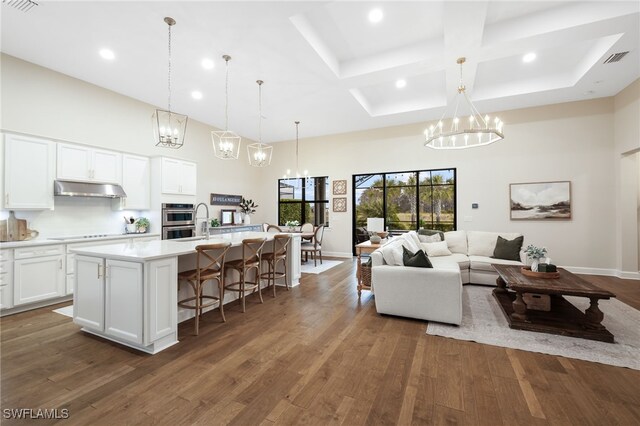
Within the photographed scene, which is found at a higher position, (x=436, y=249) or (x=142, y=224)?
(x=142, y=224)

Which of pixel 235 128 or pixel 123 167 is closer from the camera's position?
pixel 123 167

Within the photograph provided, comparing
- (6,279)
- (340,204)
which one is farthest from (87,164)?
(340,204)

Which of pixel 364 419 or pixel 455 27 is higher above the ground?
pixel 455 27

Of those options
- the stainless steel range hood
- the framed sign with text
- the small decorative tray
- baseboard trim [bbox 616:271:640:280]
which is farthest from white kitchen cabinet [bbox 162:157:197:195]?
baseboard trim [bbox 616:271:640:280]

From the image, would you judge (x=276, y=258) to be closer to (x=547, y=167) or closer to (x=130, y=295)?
(x=130, y=295)

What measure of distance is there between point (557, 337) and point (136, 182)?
691 centimetres

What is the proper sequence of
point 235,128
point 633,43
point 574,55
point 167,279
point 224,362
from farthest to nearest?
point 235,128 → point 574,55 → point 633,43 → point 167,279 → point 224,362

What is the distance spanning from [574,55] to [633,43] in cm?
84

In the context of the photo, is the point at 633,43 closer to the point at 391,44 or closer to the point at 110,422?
the point at 391,44

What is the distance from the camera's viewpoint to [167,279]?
2.72 metres

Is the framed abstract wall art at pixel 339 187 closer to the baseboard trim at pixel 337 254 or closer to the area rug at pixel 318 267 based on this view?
the baseboard trim at pixel 337 254

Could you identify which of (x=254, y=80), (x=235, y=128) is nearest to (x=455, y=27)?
(x=254, y=80)

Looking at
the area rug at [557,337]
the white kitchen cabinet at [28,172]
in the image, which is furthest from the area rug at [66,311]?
the area rug at [557,337]

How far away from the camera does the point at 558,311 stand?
3.41 m
